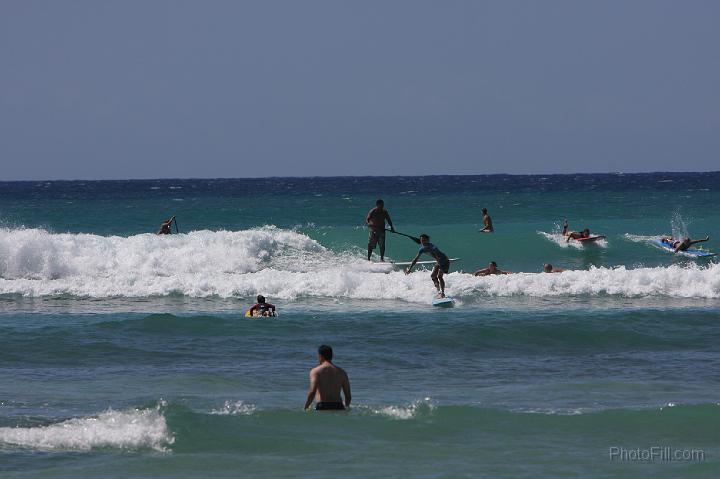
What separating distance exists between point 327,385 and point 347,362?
132 inches

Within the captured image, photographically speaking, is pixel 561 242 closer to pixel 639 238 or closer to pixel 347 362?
pixel 639 238

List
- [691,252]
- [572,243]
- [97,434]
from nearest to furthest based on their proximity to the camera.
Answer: [97,434]
[691,252]
[572,243]

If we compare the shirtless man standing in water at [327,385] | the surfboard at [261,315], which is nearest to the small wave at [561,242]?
the surfboard at [261,315]

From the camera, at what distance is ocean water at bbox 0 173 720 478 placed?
9070 mm

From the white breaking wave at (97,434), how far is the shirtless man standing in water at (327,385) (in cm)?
153

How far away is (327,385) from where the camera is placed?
10.0 m

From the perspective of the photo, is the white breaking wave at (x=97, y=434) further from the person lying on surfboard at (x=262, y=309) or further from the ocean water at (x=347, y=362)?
the person lying on surfboard at (x=262, y=309)

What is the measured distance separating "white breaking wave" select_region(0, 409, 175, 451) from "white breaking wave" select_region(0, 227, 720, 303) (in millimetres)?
9979

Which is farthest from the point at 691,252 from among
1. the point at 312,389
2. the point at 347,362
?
the point at 312,389

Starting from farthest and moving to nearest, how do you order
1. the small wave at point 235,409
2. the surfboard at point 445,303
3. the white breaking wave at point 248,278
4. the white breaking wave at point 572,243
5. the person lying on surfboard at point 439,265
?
the white breaking wave at point 572,243 → the white breaking wave at point 248,278 → the surfboard at point 445,303 → the person lying on surfboard at point 439,265 → the small wave at point 235,409

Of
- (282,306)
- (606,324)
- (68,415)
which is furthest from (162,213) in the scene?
(68,415)

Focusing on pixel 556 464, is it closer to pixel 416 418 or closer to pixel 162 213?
pixel 416 418

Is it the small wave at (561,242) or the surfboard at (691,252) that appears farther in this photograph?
the small wave at (561,242)

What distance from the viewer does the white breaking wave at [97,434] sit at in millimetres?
9242
